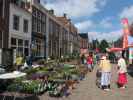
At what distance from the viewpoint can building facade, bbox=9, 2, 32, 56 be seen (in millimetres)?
30109

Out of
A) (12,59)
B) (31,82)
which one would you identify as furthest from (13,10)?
(31,82)

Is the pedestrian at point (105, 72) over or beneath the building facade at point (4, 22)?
beneath

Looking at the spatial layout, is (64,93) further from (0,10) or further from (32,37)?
(32,37)

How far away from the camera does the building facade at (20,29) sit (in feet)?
98.8

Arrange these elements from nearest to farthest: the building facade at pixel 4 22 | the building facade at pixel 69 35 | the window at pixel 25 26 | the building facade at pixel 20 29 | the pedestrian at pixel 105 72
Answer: the pedestrian at pixel 105 72, the building facade at pixel 4 22, the building facade at pixel 20 29, the window at pixel 25 26, the building facade at pixel 69 35

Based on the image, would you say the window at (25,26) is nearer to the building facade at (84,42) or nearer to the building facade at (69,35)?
the building facade at (69,35)

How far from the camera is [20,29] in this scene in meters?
32.2

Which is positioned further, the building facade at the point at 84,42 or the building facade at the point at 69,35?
the building facade at the point at 84,42

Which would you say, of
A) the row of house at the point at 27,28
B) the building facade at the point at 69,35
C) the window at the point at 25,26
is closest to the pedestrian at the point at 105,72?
the row of house at the point at 27,28

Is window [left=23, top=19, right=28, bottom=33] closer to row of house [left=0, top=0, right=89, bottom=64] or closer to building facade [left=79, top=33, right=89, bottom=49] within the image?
row of house [left=0, top=0, right=89, bottom=64]

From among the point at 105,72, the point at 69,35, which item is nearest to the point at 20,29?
the point at 105,72

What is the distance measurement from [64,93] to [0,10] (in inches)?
652

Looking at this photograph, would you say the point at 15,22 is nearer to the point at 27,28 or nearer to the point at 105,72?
the point at 27,28

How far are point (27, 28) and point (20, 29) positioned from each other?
2270mm
